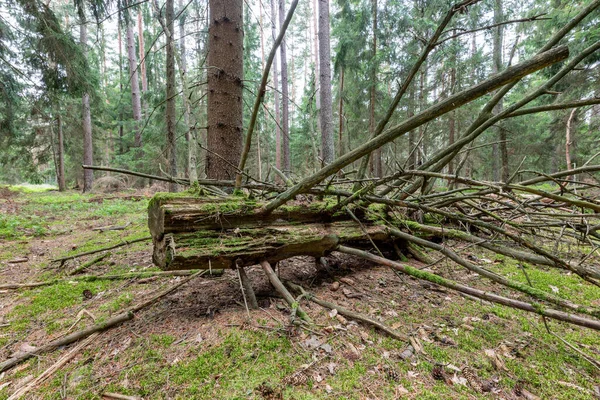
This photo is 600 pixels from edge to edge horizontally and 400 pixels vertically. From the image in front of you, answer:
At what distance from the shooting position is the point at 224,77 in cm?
324

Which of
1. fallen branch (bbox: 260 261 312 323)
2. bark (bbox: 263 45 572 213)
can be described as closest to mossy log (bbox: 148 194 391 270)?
fallen branch (bbox: 260 261 312 323)

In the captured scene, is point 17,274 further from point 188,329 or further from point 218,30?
point 218,30

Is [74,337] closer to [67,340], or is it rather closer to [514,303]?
[67,340]

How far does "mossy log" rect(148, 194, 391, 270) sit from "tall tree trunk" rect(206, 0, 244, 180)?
1294 millimetres

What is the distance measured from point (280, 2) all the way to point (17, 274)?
17.0 meters

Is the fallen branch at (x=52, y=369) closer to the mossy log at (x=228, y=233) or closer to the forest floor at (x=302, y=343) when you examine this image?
the forest floor at (x=302, y=343)

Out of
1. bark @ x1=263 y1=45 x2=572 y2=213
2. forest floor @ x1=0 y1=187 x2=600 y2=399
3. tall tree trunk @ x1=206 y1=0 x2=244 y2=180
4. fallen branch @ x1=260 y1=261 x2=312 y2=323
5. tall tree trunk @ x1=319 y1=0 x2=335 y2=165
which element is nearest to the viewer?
bark @ x1=263 y1=45 x2=572 y2=213

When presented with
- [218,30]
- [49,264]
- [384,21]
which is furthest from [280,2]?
[49,264]

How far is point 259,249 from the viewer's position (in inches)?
83.0

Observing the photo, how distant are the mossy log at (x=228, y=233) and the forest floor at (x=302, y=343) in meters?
0.45

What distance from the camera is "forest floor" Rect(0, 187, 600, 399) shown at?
4.76 ft

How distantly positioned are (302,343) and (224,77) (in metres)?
3.10

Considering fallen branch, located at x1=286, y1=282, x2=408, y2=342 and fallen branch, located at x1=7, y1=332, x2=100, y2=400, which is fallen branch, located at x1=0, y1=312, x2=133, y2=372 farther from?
fallen branch, located at x1=286, y1=282, x2=408, y2=342

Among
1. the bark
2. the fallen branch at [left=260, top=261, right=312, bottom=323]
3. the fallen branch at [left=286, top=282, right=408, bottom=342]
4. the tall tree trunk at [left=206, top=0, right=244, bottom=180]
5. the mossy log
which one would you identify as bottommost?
the fallen branch at [left=286, top=282, right=408, bottom=342]
